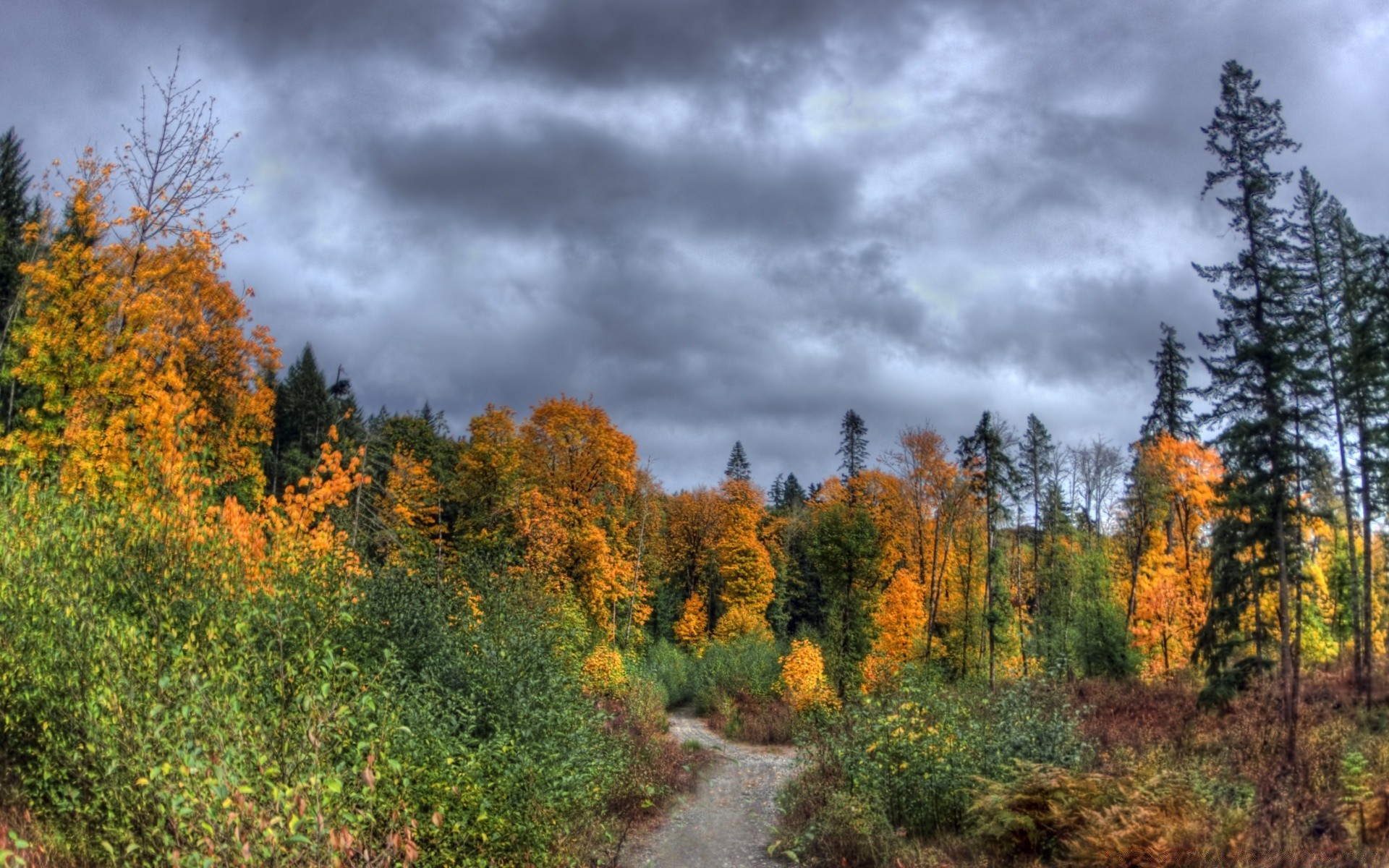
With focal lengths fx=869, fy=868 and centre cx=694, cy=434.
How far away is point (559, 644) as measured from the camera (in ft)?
46.5

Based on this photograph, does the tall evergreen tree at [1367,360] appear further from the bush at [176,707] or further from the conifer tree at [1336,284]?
the bush at [176,707]

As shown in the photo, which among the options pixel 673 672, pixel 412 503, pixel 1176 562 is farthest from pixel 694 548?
pixel 1176 562

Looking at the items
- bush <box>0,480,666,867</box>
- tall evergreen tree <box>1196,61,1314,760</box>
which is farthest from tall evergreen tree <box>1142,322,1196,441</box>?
bush <box>0,480,666,867</box>

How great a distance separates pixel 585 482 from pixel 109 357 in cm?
2452

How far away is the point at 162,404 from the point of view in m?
10.6

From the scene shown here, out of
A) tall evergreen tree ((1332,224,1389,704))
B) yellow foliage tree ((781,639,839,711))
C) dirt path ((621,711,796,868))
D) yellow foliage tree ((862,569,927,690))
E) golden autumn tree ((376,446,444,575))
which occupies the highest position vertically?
tall evergreen tree ((1332,224,1389,704))

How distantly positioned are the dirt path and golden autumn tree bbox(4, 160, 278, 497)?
30.3ft

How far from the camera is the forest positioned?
682 cm

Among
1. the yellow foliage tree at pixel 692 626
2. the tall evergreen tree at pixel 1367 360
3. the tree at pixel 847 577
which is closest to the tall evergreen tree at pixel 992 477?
the tree at pixel 847 577

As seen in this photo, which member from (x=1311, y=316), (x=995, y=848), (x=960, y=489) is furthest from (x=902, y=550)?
(x=995, y=848)

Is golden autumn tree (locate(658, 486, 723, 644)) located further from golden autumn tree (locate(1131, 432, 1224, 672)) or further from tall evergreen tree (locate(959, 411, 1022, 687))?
golden autumn tree (locate(1131, 432, 1224, 672))

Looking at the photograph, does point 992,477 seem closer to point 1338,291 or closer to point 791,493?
point 1338,291

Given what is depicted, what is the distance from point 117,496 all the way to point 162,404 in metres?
1.38

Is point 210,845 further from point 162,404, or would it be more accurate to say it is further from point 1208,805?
point 1208,805
